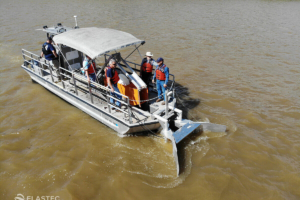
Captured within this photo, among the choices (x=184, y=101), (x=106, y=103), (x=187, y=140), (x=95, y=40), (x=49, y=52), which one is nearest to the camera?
(x=187, y=140)

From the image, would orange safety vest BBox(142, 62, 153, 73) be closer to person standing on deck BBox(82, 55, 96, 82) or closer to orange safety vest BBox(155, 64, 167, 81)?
orange safety vest BBox(155, 64, 167, 81)

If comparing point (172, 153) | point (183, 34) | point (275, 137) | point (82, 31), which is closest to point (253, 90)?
point (275, 137)

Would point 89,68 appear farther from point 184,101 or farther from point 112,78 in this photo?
point 184,101

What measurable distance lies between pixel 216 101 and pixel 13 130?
820 cm

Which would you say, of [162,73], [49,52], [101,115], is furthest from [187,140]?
[49,52]

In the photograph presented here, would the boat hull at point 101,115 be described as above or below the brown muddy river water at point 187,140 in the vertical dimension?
above

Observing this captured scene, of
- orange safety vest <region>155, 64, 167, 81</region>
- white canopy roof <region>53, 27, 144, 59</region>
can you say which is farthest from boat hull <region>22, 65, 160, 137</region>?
white canopy roof <region>53, 27, 144, 59</region>

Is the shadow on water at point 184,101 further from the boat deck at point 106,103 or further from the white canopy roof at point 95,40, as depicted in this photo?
the white canopy roof at point 95,40

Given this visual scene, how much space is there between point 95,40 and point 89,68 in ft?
3.45

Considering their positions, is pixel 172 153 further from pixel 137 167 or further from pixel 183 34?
pixel 183 34

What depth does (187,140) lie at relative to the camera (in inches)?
293

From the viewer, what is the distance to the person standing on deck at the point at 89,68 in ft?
25.6

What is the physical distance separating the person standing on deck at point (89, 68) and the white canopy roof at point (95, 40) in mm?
511

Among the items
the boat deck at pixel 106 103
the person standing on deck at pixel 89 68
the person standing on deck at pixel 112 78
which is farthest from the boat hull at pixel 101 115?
the person standing on deck at pixel 89 68
